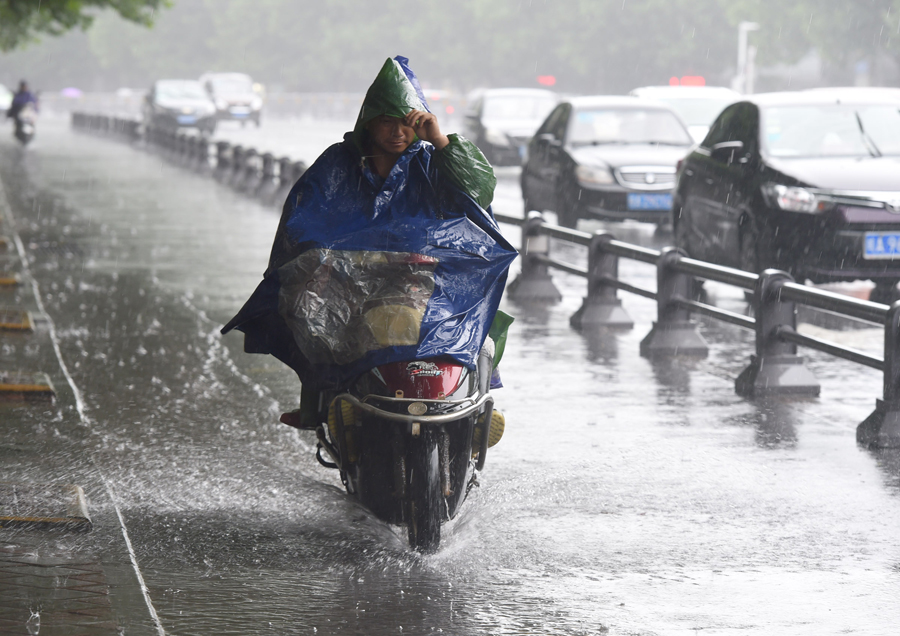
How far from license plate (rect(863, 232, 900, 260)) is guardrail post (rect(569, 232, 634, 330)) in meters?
1.87

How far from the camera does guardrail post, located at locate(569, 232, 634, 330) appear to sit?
1052 cm

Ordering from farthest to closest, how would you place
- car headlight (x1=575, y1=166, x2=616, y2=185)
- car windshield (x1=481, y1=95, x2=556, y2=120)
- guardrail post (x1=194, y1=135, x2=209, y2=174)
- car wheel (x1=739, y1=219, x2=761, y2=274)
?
guardrail post (x1=194, y1=135, x2=209, y2=174)
car windshield (x1=481, y1=95, x2=556, y2=120)
car headlight (x1=575, y1=166, x2=616, y2=185)
car wheel (x1=739, y1=219, x2=761, y2=274)

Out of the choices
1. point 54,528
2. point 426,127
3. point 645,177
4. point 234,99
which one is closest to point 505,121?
point 645,177

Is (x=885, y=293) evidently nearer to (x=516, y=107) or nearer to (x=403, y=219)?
(x=403, y=219)

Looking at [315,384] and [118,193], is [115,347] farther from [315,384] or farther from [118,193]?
[118,193]

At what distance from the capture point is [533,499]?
5809 millimetres

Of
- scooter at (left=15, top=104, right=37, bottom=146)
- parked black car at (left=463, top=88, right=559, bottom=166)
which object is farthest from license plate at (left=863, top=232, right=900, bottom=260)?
scooter at (left=15, top=104, right=37, bottom=146)

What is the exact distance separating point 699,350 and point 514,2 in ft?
209

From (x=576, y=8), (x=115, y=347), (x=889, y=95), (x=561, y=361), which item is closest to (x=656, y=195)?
(x=889, y=95)

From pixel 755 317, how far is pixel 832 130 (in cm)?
394

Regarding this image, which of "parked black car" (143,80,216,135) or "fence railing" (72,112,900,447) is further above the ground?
"parked black car" (143,80,216,135)

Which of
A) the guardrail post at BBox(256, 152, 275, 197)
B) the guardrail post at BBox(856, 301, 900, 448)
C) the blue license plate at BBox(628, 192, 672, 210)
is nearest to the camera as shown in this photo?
the guardrail post at BBox(856, 301, 900, 448)

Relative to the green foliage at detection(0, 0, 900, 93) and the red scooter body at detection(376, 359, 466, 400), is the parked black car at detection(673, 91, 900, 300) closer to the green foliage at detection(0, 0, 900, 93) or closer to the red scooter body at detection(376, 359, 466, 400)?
the red scooter body at detection(376, 359, 466, 400)

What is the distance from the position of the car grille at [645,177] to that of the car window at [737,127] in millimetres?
3843
